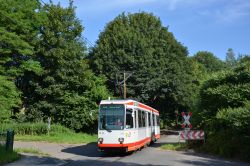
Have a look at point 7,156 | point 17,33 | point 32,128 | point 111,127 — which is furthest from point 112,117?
point 17,33

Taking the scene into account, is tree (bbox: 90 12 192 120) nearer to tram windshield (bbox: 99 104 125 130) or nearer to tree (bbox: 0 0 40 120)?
tree (bbox: 0 0 40 120)

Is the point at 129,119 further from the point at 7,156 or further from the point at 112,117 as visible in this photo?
the point at 7,156

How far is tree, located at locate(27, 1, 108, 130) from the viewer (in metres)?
42.6

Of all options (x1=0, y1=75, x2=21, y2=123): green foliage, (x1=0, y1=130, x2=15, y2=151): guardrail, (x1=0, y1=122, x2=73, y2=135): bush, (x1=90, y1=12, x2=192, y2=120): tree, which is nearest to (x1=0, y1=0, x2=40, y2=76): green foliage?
(x1=0, y1=75, x2=21, y2=123): green foliage

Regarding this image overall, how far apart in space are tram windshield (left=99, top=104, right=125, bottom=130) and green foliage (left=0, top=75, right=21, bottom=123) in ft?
53.4

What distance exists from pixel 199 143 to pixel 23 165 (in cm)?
1311

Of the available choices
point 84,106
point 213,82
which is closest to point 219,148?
point 213,82

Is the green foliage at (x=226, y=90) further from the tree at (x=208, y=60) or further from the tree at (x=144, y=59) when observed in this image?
the tree at (x=208, y=60)

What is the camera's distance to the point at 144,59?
2035 inches

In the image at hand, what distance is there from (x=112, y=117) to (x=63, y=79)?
20.8m

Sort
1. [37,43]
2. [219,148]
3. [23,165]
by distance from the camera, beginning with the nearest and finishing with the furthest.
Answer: [23,165], [219,148], [37,43]

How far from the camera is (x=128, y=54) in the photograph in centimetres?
5122

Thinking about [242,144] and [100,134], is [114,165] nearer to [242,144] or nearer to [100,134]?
[100,134]

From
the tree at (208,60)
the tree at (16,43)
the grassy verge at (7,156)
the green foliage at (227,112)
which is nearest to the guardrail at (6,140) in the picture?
the grassy verge at (7,156)
